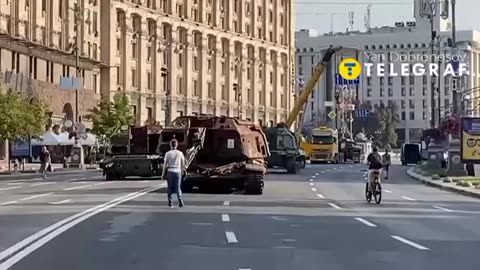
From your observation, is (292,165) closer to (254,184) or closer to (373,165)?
(254,184)

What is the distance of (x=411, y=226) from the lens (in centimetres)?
2106

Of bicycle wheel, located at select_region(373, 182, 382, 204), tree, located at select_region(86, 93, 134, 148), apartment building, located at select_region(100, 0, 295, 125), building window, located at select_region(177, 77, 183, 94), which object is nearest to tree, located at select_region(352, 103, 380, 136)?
apartment building, located at select_region(100, 0, 295, 125)

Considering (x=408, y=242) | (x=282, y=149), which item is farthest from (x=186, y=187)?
(x=282, y=149)

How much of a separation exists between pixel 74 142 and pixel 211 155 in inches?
1645

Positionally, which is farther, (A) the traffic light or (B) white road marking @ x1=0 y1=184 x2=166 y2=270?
(A) the traffic light

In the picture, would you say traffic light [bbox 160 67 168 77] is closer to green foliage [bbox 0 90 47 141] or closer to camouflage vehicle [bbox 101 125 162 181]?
green foliage [bbox 0 90 47 141]

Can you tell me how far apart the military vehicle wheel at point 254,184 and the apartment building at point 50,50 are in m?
41.1

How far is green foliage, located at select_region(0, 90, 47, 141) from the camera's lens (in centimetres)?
5831

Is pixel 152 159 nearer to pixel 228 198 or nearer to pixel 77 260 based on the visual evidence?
pixel 228 198

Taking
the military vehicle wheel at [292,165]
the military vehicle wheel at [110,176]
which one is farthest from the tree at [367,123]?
the military vehicle wheel at [110,176]

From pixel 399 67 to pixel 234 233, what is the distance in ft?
302

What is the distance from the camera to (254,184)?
3338 cm

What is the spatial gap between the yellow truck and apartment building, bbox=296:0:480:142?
9.75 m

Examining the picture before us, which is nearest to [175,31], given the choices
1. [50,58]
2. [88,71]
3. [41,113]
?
[88,71]
